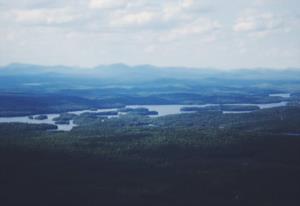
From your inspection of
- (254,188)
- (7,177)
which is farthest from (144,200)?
(7,177)

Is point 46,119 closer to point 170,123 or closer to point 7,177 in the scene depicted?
point 170,123

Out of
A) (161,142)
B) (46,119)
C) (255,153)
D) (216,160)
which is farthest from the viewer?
(46,119)

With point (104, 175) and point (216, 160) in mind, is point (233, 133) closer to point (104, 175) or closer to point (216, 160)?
point (216, 160)

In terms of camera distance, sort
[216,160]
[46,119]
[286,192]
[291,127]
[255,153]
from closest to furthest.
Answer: [286,192] → [216,160] → [255,153] → [291,127] → [46,119]

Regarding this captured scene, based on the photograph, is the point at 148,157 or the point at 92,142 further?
the point at 92,142

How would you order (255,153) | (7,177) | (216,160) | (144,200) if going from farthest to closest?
1. (255,153)
2. (216,160)
3. (7,177)
4. (144,200)

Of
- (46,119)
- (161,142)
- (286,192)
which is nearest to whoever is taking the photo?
(286,192)

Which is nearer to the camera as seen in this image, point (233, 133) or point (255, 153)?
point (255, 153)

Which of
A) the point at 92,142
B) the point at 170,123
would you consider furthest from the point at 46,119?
the point at 92,142
